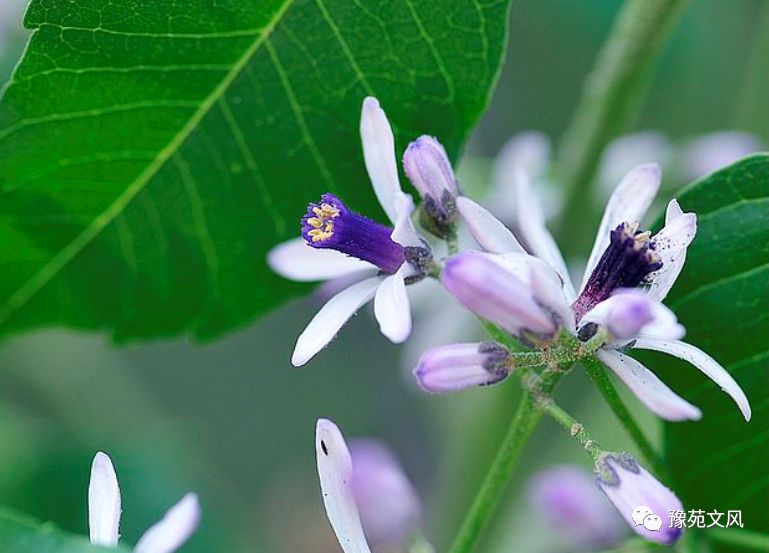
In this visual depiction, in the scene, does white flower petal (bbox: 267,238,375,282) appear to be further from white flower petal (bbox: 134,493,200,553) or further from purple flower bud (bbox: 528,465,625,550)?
purple flower bud (bbox: 528,465,625,550)

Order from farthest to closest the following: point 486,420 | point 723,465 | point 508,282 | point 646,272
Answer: point 486,420 < point 723,465 < point 646,272 < point 508,282

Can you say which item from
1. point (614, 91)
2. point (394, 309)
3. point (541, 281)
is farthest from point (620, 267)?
point (614, 91)

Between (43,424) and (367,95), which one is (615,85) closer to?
(367,95)

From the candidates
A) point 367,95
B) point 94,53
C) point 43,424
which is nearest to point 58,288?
point 94,53

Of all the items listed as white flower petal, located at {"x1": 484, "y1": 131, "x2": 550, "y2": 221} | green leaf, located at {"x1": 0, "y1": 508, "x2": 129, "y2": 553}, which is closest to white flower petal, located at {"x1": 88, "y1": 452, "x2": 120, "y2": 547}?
green leaf, located at {"x1": 0, "y1": 508, "x2": 129, "y2": 553}

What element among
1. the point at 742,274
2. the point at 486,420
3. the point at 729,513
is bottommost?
the point at 486,420

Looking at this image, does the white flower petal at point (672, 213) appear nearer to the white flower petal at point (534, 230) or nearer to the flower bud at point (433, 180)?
the white flower petal at point (534, 230)

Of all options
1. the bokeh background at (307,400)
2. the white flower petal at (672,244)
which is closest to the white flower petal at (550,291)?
the white flower petal at (672,244)

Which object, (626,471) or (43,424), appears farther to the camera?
(43,424)
